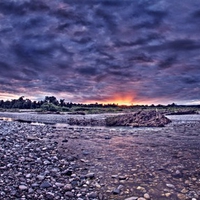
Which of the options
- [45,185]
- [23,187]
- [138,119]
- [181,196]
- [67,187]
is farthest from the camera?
[138,119]

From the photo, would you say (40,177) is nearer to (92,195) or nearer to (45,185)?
(45,185)

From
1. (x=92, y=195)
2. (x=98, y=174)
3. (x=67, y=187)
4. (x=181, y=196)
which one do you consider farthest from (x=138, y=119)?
(x=92, y=195)

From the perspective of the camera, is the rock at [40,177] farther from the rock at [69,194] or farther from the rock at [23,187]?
the rock at [69,194]

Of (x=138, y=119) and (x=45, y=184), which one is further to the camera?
(x=138, y=119)

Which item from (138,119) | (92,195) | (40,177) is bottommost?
(92,195)

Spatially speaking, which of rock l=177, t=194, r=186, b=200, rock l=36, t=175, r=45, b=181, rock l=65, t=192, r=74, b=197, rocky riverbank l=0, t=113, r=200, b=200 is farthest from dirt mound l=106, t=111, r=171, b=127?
rock l=65, t=192, r=74, b=197

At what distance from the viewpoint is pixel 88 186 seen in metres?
6.84

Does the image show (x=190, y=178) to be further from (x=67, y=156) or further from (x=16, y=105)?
(x=16, y=105)

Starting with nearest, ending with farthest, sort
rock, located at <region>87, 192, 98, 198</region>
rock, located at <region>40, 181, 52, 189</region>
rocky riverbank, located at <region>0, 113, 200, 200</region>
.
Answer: rock, located at <region>87, 192, 98, 198</region> < rocky riverbank, located at <region>0, 113, 200, 200</region> < rock, located at <region>40, 181, 52, 189</region>

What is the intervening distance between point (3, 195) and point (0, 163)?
262 cm

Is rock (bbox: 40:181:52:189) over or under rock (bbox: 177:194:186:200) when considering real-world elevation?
over

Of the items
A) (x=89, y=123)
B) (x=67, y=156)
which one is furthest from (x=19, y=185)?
(x=89, y=123)

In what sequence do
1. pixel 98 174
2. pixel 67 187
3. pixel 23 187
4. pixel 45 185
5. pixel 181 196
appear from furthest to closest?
pixel 98 174
pixel 45 185
pixel 67 187
pixel 23 187
pixel 181 196

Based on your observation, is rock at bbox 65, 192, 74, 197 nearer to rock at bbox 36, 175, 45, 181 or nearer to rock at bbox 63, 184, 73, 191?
rock at bbox 63, 184, 73, 191
